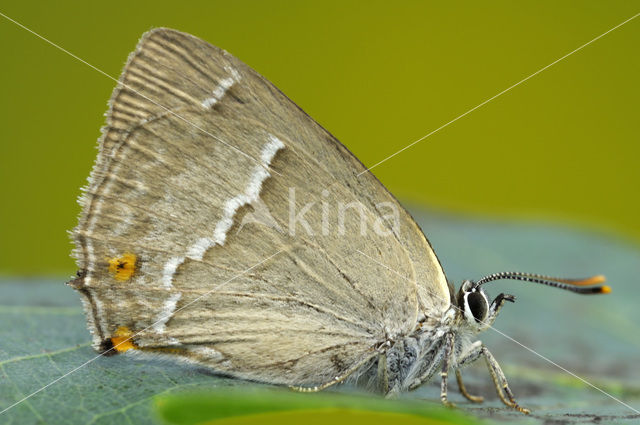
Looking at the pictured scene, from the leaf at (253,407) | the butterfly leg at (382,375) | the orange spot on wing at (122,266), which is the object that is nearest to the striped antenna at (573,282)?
the butterfly leg at (382,375)

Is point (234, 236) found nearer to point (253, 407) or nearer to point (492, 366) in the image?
point (253, 407)

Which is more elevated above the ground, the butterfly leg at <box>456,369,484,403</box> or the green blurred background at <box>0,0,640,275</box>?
the green blurred background at <box>0,0,640,275</box>

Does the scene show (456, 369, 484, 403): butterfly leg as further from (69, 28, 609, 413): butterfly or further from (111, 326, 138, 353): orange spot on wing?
(111, 326, 138, 353): orange spot on wing

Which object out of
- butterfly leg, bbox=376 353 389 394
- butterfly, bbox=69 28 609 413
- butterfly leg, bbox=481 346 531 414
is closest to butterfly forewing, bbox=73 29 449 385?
butterfly, bbox=69 28 609 413

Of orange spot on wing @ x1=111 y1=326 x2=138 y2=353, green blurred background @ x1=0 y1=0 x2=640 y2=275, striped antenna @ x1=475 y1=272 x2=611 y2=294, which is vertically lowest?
orange spot on wing @ x1=111 y1=326 x2=138 y2=353

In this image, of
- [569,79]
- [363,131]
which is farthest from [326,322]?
[569,79]

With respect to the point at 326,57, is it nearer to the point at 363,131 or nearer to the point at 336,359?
the point at 363,131
